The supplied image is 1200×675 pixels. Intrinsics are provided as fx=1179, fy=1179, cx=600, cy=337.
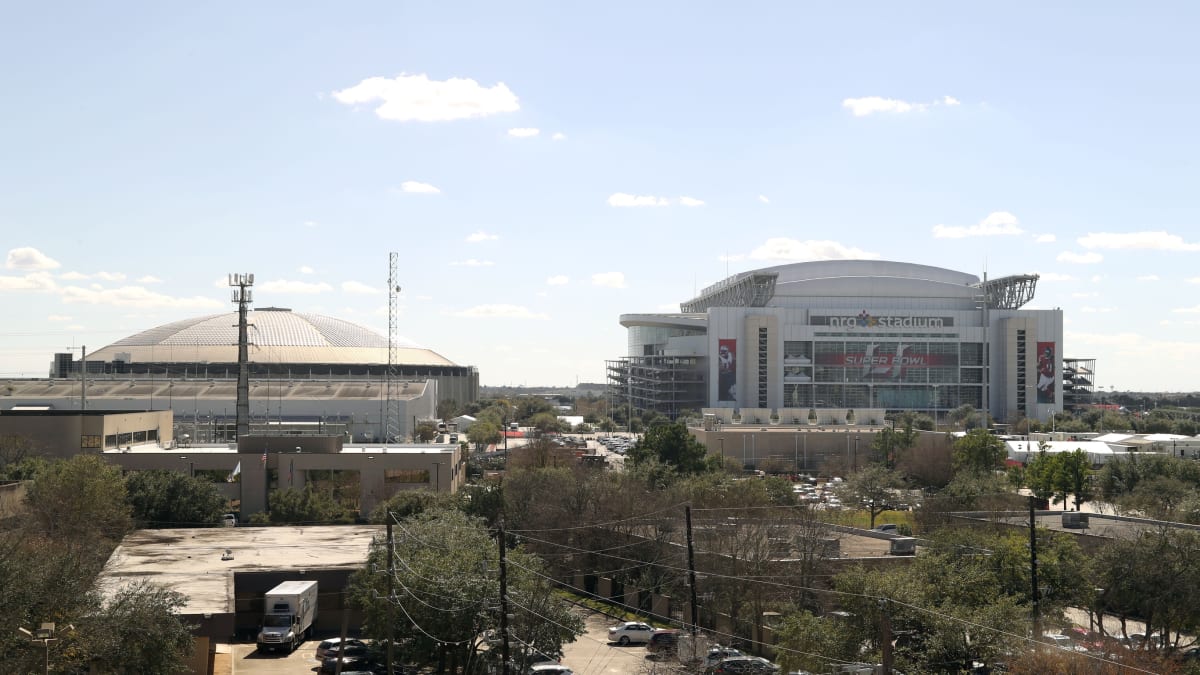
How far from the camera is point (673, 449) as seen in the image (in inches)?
2477

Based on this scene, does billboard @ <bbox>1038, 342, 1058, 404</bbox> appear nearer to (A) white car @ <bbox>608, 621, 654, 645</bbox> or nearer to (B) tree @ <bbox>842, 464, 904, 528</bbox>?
(B) tree @ <bbox>842, 464, 904, 528</bbox>

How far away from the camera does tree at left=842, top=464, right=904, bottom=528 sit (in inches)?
2116

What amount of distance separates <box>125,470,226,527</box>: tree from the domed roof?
74714 millimetres

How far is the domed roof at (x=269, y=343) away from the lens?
4788 inches

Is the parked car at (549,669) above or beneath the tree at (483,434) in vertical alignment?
beneath

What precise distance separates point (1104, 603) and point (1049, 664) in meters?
10.2

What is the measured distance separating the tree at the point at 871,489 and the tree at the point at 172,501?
28.0 m

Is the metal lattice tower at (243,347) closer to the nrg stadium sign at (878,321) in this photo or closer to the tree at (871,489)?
the tree at (871,489)

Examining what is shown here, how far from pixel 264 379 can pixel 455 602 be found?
81014mm

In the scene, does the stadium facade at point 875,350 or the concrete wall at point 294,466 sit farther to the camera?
the stadium facade at point 875,350

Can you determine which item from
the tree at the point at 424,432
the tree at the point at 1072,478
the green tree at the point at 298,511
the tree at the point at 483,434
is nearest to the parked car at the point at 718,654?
the green tree at the point at 298,511

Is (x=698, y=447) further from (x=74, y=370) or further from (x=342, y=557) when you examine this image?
(x=74, y=370)

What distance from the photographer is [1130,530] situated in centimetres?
3750

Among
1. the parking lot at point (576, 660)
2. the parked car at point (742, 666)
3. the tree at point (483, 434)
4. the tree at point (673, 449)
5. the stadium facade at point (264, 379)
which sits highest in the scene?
the stadium facade at point (264, 379)
